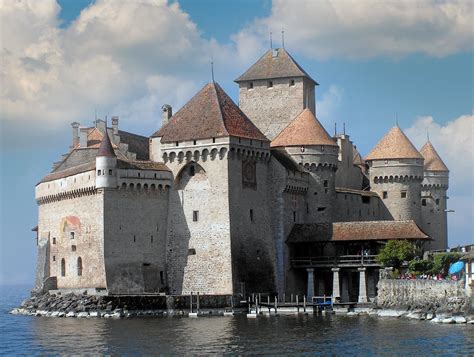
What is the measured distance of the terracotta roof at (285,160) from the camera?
73.9 meters

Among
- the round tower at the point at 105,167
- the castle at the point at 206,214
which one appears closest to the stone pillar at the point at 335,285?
the castle at the point at 206,214

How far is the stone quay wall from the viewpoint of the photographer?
58.5 metres

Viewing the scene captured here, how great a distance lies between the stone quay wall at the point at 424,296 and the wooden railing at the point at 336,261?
18.7ft

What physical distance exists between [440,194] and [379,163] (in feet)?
26.3

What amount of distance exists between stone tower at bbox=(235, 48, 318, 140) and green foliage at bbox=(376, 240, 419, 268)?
1787cm

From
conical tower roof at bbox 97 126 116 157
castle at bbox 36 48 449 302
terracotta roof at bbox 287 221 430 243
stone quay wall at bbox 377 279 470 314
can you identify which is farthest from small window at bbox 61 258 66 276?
stone quay wall at bbox 377 279 470 314

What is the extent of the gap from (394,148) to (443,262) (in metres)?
19.2

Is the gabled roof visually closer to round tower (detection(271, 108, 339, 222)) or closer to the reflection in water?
the reflection in water

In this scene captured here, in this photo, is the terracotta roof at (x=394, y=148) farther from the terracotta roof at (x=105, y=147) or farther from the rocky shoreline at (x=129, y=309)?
the terracotta roof at (x=105, y=147)

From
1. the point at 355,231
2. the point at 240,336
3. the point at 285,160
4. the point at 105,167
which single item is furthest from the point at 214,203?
the point at 240,336

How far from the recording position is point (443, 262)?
67562 mm

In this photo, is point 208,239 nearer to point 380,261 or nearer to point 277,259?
point 277,259

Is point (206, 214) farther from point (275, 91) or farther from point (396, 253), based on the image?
point (275, 91)


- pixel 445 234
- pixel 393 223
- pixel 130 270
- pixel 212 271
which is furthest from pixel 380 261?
pixel 445 234
